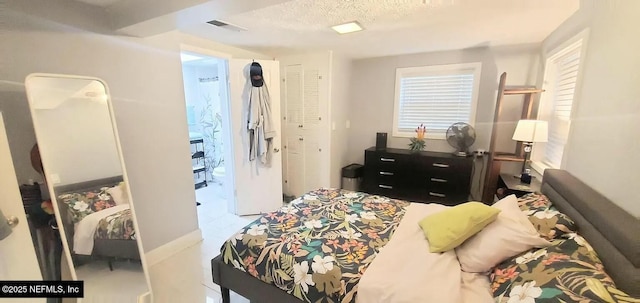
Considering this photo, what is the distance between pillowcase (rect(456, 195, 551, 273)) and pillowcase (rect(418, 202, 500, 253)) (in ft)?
0.15

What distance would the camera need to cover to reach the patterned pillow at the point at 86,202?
1.62 metres

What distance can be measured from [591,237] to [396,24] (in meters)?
1.97

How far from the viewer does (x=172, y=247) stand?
94.8 inches

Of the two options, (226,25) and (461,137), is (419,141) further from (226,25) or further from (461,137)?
(226,25)

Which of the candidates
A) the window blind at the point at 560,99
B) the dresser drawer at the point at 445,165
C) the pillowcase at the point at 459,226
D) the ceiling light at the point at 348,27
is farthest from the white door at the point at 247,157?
the window blind at the point at 560,99

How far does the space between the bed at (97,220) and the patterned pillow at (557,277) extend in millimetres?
2352

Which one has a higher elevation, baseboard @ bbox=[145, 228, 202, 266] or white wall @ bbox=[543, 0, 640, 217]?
white wall @ bbox=[543, 0, 640, 217]

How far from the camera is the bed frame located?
2.97 feet

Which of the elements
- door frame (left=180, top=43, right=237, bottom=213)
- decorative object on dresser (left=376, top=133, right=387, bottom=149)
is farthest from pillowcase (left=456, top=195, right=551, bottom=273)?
door frame (left=180, top=43, right=237, bottom=213)

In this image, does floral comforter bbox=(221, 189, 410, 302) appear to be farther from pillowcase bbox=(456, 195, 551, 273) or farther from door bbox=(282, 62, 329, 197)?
door bbox=(282, 62, 329, 197)

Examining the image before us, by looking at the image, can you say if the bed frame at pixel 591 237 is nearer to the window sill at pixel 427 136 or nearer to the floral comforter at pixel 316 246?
the floral comforter at pixel 316 246

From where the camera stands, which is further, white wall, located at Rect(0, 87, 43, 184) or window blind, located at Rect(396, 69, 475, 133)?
window blind, located at Rect(396, 69, 475, 133)

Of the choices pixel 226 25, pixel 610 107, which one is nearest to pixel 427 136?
pixel 610 107

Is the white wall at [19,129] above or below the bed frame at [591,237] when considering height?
above
